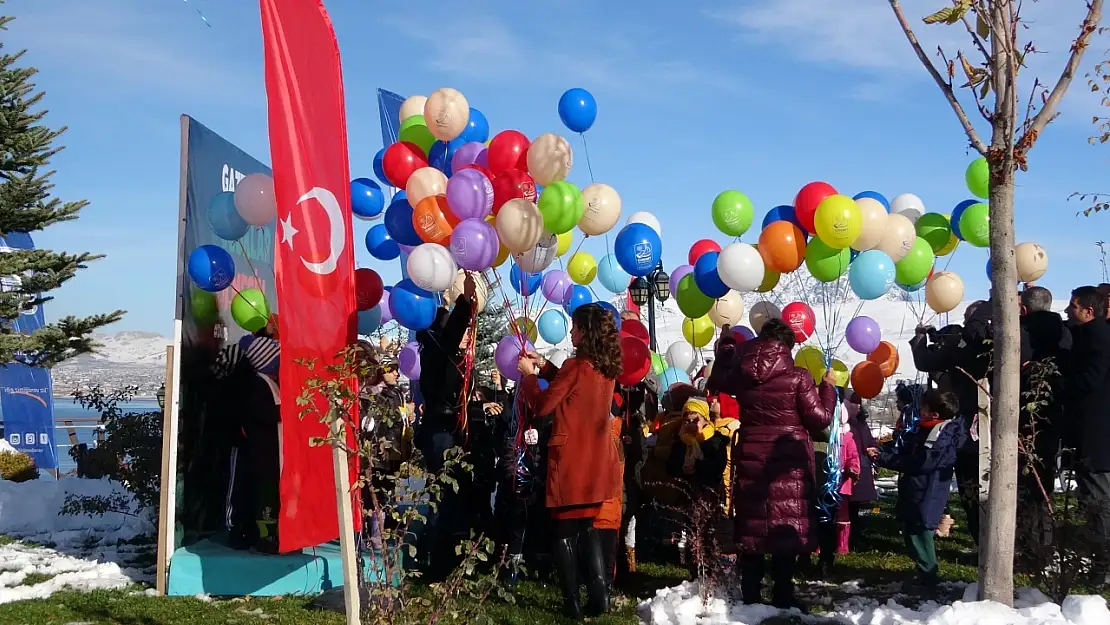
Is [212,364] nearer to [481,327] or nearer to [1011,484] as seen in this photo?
[1011,484]

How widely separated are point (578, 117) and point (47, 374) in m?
10.2

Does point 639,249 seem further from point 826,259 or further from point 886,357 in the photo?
point 886,357

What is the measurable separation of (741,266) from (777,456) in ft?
8.55

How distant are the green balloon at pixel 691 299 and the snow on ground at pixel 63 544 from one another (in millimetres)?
4728

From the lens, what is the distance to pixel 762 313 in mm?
8258

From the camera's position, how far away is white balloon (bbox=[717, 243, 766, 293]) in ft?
24.5

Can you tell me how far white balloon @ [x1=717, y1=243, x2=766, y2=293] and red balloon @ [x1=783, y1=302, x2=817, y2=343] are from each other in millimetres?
798

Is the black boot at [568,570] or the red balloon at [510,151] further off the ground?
the red balloon at [510,151]

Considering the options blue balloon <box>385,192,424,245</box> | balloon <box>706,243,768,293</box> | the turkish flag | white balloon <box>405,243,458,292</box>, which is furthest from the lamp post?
the turkish flag

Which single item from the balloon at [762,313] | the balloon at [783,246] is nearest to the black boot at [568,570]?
the balloon at [783,246]

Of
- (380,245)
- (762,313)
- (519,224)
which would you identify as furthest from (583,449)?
(380,245)

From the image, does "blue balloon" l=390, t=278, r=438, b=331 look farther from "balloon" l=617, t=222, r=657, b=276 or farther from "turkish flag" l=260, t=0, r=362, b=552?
"turkish flag" l=260, t=0, r=362, b=552

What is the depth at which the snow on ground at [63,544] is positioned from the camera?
246 inches

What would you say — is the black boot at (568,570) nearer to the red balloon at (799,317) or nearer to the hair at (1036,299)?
the hair at (1036,299)
